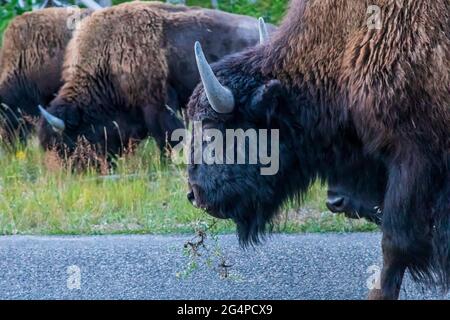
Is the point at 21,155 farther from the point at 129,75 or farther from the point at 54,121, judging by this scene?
the point at 129,75

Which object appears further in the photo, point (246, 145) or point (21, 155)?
point (21, 155)

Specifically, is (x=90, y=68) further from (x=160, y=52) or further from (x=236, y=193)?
(x=236, y=193)

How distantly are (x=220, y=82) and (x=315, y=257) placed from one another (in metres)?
1.67

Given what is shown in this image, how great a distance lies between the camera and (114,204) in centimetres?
899

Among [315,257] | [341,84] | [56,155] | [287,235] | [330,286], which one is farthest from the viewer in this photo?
[56,155]

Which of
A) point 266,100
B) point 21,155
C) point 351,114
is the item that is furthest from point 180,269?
point 21,155

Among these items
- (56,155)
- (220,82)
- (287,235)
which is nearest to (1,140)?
(56,155)

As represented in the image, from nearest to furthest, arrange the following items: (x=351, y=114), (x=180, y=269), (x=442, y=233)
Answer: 1. (x=442, y=233)
2. (x=351, y=114)
3. (x=180, y=269)

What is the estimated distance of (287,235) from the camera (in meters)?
7.85

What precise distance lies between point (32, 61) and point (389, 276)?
7.62 meters

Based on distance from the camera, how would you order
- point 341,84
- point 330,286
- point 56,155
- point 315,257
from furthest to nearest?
1. point 56,155
2. point 315,257
3. point 330,286
4. point 341,84

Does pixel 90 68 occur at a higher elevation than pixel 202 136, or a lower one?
lower

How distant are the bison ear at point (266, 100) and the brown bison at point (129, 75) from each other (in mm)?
5401

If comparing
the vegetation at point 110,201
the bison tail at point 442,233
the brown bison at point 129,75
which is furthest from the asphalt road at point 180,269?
the brown bison at point 129,75
